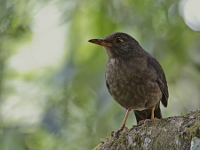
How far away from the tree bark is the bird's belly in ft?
4.03

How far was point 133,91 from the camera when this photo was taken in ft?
17.3

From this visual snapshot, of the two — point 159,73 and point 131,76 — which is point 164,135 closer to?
point 131,76

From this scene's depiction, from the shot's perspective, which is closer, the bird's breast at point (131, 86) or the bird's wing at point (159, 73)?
the bird's breast at point (131, 86)

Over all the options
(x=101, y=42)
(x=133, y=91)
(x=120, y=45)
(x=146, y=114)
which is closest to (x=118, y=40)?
(x=120, y=45)

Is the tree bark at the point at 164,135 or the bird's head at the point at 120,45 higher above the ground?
the bird's head at the point at 120,45

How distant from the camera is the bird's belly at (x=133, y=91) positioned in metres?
5.26

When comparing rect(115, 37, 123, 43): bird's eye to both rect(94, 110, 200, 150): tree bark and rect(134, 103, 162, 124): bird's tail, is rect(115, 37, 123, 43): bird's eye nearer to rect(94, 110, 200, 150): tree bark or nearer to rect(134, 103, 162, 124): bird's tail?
rect(134, 103, 162, 124): bird's tail

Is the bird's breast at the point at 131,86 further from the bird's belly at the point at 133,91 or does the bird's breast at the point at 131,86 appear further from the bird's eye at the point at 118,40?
the bird's eye at the point at 118,40

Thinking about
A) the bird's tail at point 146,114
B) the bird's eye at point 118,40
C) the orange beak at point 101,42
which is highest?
the bird's eye at point 118,40

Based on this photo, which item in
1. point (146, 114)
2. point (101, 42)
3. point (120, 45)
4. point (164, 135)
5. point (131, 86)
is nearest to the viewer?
point (164, 135)

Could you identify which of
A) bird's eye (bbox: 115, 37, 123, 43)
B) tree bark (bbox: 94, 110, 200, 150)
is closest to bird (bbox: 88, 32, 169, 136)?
bird's eye (bbox: 115, 37, 123, 43)

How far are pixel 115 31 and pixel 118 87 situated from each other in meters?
0.67

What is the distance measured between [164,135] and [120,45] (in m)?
2.47

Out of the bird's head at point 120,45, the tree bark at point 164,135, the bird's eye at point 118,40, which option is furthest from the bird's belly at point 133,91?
the tree bark at point 164,135
